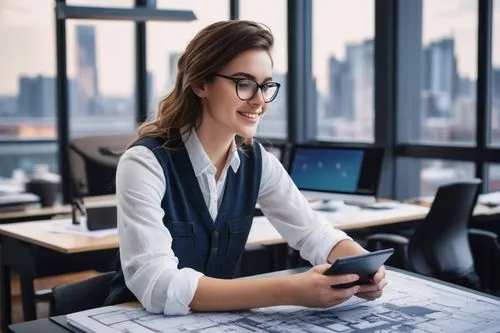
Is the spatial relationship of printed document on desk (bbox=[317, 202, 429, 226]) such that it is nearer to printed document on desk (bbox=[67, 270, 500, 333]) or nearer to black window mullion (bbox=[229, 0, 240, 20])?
printed document on desk (bbox=[67, 270, 500, 333])

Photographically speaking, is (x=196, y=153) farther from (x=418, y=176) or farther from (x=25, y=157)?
(x=25, y=157)

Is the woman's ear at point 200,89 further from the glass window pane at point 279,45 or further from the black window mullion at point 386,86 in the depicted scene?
the glass window pane at point 279,45

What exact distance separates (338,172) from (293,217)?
6.02ft

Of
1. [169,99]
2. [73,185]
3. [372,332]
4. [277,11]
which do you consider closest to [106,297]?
[169,99]

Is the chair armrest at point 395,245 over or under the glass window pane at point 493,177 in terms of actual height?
under

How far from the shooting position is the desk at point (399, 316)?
1416 millimetres

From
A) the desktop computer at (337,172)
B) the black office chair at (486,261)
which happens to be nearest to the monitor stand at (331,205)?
the desktop computer at (337,172)

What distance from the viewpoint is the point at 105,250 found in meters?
2.97

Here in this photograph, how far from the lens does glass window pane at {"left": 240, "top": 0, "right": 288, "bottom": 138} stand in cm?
540

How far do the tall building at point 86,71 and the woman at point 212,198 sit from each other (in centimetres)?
407

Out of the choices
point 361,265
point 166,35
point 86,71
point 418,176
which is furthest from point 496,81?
point 86,71

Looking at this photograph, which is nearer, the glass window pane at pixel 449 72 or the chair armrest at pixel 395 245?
the chair armrest at pixel 395 245

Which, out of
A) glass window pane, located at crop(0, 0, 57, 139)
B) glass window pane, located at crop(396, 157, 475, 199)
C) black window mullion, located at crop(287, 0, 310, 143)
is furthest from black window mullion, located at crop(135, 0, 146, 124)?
glass window pane, located at crop(396, 157, 475, 199)

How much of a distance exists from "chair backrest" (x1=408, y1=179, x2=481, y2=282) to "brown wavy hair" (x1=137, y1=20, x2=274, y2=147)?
167 centimetres
